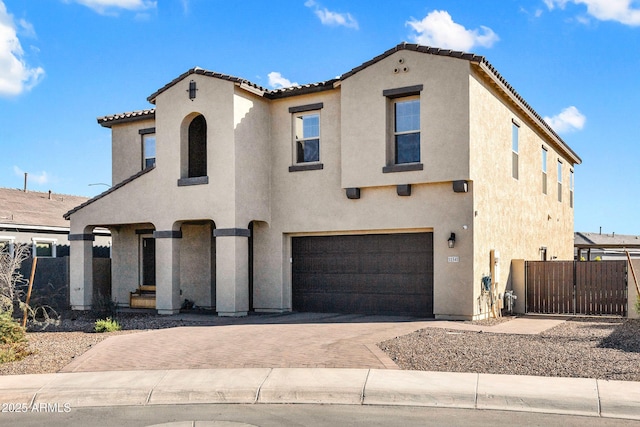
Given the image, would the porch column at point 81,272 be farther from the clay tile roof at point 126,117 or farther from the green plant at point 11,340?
the green plant at point 11,340

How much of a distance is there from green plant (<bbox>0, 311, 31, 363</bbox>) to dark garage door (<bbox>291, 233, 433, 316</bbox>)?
8.89m

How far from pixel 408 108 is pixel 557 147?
12455 millimetres

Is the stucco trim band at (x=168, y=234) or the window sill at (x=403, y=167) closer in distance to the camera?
the window sill at (x=403, y=167)

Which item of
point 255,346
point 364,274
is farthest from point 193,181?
point 255,346

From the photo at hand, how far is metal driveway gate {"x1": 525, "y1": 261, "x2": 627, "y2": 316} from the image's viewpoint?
19.7 meters

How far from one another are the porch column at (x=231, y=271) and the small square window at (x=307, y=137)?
2.99 metres

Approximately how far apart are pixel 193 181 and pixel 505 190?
31.7 feet

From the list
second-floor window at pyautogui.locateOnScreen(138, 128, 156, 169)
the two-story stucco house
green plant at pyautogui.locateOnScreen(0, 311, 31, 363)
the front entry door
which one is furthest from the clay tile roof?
green plant at pyautogui.locateOnScreen(0, 311, 31, 363)

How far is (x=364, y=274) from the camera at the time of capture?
19422 millimetres

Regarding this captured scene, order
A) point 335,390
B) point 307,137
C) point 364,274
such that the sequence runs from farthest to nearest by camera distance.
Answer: point 307,137
point 364,274
point 335,390

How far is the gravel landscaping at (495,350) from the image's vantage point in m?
10.9

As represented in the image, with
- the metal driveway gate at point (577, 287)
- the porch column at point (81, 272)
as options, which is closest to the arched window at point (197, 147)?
the porch column at point (81, 272)

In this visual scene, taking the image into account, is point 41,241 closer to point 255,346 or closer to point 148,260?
point 148,260

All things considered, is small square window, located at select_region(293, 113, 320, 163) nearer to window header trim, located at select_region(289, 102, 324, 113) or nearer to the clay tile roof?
window header trim, located at select_region(289, 102, 324, 113)
